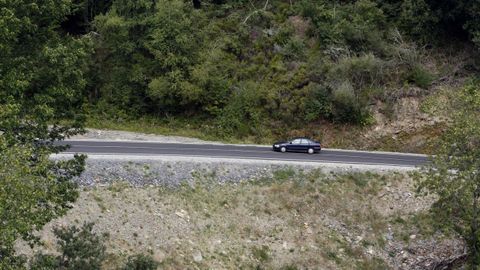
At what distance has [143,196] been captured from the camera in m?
30.4

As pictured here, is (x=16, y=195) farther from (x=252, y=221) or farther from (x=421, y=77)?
(x=421, y=77)

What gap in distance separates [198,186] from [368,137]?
14371 mm

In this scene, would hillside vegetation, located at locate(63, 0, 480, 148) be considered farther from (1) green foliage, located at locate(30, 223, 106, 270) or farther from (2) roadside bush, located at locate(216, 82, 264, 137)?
(1) green foliage, located at locate(30, 223, 106, 270)

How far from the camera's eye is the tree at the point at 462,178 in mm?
25234

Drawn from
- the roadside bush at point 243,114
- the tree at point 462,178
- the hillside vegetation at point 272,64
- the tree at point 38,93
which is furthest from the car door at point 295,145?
the tree at point 38,93

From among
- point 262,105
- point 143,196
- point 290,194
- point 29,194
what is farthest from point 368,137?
point 29,194

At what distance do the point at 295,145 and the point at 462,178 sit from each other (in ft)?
45.0

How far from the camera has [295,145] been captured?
37375 mm

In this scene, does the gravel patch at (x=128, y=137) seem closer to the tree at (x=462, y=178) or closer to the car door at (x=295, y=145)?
the car door at (x=295, y=145)

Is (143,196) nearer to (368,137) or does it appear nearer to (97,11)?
(368,137)

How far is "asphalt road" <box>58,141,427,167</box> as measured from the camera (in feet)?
113

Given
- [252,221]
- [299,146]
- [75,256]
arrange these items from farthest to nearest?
1. [299,146]
2. [252,221]
3. [75,256]

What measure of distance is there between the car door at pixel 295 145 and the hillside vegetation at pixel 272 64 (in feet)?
11.6

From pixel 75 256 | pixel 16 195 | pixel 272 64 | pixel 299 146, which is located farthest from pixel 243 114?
pixel 16 195
